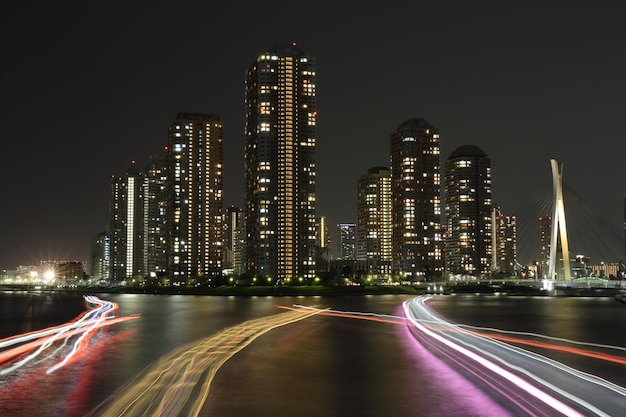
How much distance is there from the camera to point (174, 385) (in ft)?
45.6

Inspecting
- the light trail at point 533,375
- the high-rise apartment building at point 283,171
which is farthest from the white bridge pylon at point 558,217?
the high-rise apartment building at point 283,171

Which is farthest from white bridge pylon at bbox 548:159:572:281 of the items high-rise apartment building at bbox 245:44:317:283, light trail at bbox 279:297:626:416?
high-rise apartment building at bbox 245:44:317:283

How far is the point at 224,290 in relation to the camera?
124 m

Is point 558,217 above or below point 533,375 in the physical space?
above

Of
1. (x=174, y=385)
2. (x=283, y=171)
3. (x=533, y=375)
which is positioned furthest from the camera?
(x=283, y=171)

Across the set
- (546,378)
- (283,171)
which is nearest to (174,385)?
(546,378)

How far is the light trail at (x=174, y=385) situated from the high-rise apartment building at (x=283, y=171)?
539 feet

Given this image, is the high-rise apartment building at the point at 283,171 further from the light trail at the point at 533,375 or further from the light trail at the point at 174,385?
the light trail at the point at 174,385

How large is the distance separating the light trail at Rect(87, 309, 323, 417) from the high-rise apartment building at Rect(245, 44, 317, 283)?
164323 millimetres

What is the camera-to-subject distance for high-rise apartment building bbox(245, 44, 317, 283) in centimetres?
18775

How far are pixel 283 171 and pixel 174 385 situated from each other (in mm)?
175306

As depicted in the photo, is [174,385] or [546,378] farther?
[546,378]

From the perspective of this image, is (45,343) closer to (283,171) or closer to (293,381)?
(293,381)

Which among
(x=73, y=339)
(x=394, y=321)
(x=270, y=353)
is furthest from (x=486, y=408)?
(x=394, y=321)
